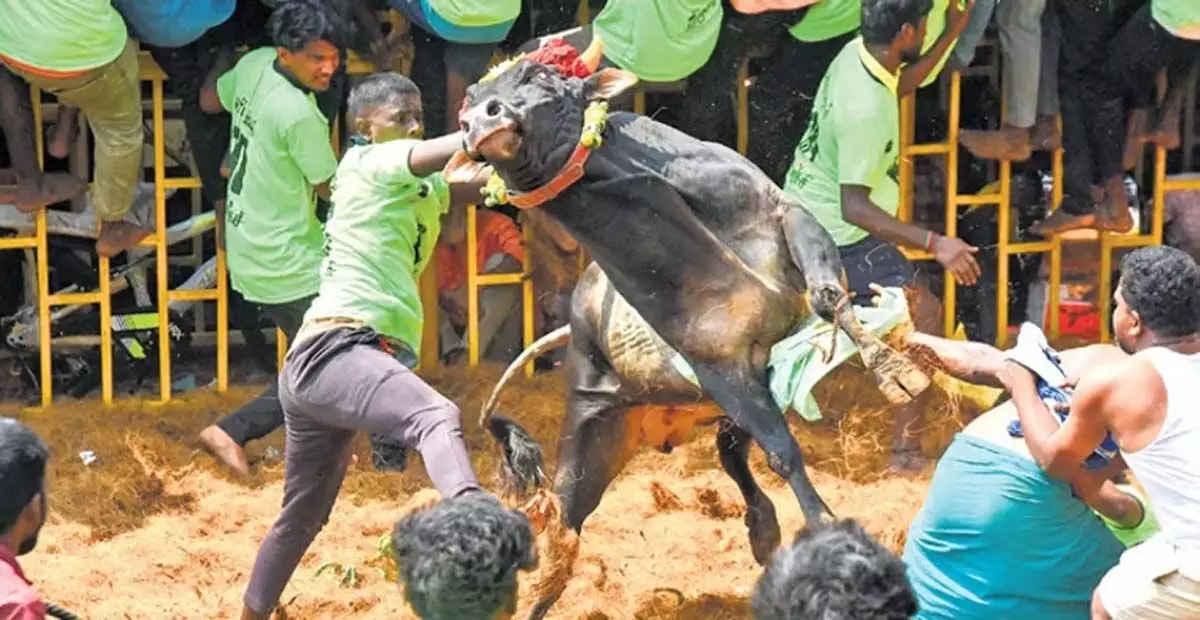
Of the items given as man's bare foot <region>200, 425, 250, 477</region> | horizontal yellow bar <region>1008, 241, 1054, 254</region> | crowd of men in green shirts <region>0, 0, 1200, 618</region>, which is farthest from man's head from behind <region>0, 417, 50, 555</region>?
horizontal yellow bar <region>1008, 241, 1054, 254</region>

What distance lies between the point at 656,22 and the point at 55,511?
2862 mm

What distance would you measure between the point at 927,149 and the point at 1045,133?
20.9 inches

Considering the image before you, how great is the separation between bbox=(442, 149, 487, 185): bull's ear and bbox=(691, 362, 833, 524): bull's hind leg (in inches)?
33.6

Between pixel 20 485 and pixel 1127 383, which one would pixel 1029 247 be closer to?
pixel 1127 383

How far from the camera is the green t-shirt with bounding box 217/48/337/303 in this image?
8.17 meters

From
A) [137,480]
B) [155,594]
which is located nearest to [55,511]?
[137,480]

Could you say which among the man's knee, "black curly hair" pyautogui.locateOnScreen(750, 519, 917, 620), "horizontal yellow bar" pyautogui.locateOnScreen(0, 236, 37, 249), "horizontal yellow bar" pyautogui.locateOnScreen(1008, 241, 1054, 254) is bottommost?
"horizontal yellow bar" pyautogui.locateOnScreen(0, 236, 37, 249)

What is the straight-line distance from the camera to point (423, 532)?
434cm

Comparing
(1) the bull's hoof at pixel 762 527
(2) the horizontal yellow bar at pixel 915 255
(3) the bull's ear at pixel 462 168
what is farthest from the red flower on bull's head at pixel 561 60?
(2) the horizontal yellow bar at pixel 915 255

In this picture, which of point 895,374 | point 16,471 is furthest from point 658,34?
point 16,471

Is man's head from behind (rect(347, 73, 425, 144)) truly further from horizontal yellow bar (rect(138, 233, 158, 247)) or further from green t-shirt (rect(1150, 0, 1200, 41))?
green t-shirt (rect(1150, 0, 1200, 41))

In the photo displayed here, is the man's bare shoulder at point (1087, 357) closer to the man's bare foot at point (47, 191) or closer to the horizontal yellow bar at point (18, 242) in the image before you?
the man's bare foot at point (47, 191)

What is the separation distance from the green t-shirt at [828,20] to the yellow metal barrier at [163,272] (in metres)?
2.47

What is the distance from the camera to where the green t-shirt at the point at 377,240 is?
6.42 meters
